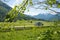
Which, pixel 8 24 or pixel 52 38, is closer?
pixel 52 38

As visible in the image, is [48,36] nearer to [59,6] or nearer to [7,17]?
[59,6]

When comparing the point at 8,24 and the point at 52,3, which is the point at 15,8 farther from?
the point at 52,3

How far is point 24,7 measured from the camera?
196cm

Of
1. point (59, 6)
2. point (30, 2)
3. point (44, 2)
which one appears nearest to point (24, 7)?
point (30, 2)

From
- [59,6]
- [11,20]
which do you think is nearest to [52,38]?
[59,6]

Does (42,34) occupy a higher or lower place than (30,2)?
lower

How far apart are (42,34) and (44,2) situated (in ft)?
1.10

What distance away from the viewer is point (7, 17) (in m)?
2.07

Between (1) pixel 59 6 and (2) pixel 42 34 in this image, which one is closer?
(2) pixel 42 34

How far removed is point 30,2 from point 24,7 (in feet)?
0.26

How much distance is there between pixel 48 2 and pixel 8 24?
0.47 meters

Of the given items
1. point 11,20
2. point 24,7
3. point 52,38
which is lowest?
point 52,38

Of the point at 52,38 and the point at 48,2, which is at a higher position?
the point at 48,2

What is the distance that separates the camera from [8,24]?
2078 mm
